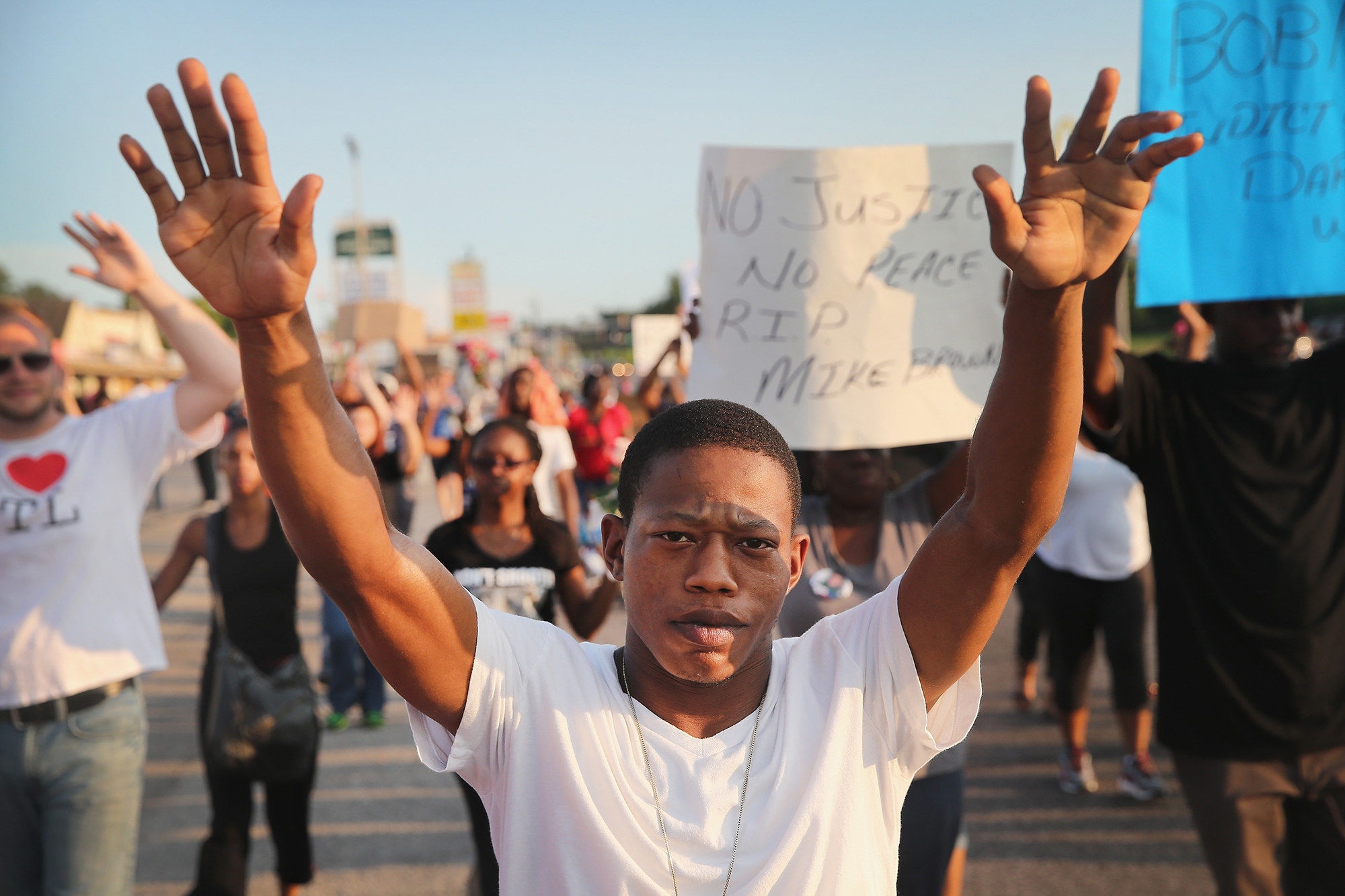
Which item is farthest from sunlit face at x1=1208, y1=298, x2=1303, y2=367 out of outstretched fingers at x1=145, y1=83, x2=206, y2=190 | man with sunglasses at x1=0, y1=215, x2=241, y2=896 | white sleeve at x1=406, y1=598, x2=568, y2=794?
man with sunglasses at x1=0, y1=215, x2=241, y2=896

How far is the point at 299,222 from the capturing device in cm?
128

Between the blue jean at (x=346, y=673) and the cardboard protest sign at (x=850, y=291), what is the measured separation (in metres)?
3.61

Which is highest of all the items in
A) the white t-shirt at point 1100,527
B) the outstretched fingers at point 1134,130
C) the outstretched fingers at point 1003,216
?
the outstretched fingers at point 1134,130

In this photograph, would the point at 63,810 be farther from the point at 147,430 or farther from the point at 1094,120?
the point at 1094,120

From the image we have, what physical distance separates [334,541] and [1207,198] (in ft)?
8.80

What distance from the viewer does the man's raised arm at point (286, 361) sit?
1.29 metres

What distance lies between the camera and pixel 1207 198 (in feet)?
9.69

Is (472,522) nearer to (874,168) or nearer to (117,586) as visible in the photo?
(117,586)

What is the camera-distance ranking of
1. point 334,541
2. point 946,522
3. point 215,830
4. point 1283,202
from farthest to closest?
1. point 215,830
2. point 1283,202
3. point 946,522
4. point 334,541

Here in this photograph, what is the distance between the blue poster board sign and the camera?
2896 millimetres

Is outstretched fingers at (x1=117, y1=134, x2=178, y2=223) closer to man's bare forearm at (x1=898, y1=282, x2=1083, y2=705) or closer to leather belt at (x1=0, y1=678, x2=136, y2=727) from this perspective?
man's bare forearm at (x1=898, y1=282, x2=1083, y2=705)

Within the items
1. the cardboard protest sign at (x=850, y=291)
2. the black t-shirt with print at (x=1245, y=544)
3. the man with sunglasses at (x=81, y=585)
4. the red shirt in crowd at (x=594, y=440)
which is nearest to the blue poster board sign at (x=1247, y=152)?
the black t-shirt with print at (x=1245, y=544)

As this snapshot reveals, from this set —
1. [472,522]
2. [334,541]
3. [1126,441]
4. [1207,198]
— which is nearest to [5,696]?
[472,522]

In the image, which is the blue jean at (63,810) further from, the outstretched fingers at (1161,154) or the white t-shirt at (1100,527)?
the white t-shirt at (1100,527)
